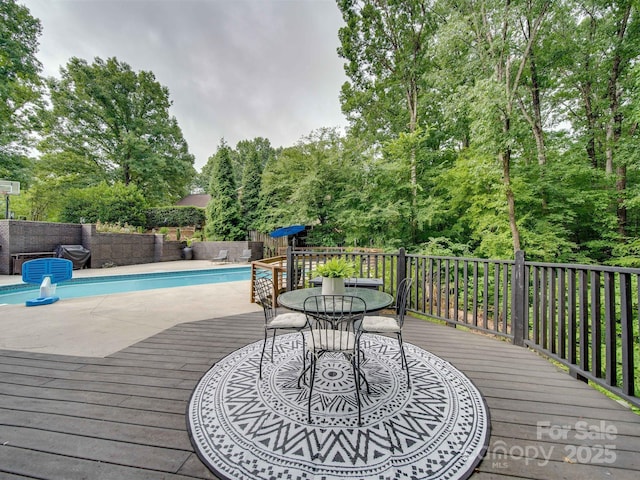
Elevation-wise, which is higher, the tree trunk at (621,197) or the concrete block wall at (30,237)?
the tree trunk at (621,197)

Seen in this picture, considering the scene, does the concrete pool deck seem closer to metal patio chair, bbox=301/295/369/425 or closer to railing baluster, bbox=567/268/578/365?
metal patio chair, bbox=301/295/369/425

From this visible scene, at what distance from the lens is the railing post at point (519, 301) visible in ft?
9.24

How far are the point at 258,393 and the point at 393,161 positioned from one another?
318 inches

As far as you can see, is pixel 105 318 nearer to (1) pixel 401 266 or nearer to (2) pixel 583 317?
(1) pixel 401 266

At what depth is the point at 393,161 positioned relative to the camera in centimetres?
856

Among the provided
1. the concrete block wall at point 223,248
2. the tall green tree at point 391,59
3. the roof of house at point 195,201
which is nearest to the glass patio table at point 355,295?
the tall green tree at point 391,59

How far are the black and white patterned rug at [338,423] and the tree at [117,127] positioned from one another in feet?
63.9

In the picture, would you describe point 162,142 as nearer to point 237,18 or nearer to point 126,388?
point 237,18

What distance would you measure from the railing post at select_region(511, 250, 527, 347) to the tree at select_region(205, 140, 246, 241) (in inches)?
529

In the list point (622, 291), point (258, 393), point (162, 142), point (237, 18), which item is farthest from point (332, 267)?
point (162, 142)

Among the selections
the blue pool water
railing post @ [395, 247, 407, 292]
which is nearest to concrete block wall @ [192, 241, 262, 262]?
the blue pool water

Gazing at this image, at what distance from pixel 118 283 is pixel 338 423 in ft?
30.2

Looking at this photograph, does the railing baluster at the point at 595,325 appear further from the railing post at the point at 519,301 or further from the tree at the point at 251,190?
the tree at the point at 251,190

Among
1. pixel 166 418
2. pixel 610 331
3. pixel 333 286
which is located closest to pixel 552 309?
pixel 610 331
